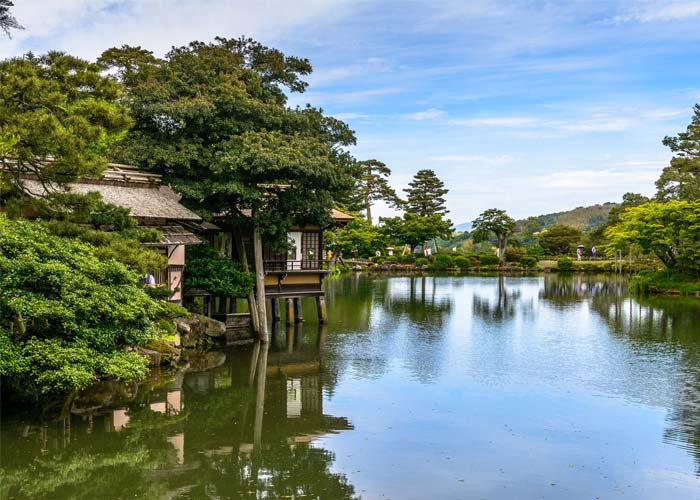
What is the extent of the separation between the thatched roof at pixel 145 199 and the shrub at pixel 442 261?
5118cm

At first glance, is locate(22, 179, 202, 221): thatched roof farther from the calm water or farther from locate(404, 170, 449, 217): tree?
locate(404, 170, 449, 217): tree

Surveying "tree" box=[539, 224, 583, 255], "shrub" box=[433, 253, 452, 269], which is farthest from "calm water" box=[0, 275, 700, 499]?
"tree" box=[539, 224, 583, 255]

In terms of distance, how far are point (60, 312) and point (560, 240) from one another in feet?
241

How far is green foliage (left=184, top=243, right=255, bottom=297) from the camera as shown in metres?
22.5

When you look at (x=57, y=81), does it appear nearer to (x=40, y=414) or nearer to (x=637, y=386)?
(x=40, y=414)

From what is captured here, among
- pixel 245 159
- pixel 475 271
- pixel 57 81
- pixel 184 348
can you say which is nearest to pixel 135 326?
pixel 57 81

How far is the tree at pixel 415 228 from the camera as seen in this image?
2810 inches

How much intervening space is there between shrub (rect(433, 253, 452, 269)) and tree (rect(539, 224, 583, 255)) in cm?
1513

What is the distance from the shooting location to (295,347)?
22.6 meters

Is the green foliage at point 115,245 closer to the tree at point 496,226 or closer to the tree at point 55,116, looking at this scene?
the tree at point 55,116

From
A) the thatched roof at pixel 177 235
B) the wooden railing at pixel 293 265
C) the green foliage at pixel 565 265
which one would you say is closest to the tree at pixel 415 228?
the green foliage at pixel 565 265

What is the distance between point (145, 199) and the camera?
21172 mm

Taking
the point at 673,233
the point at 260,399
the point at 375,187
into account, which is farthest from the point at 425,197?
the point at 260,399

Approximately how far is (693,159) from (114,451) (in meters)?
55.5
